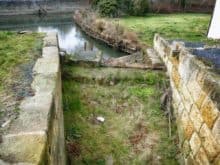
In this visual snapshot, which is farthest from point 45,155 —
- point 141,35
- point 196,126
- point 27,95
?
point 141,35

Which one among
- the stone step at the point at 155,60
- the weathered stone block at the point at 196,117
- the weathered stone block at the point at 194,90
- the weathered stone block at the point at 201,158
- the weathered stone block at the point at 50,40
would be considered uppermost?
the weathered stone block at the point at 50,40

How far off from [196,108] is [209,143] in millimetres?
607

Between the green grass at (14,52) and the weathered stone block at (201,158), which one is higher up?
the green grass at (14,52)

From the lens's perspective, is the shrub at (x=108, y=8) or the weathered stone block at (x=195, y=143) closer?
the weathered stone block at (x=195, y=143)

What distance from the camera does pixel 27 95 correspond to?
2607mm

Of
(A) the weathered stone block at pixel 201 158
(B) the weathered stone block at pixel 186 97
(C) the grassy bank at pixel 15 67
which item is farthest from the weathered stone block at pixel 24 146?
(B) the weathered stone block at pixel 186 97

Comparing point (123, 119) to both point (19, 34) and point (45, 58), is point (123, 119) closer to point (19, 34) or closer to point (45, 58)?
point (45, 58)

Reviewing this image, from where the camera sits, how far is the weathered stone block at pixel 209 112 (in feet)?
9.09

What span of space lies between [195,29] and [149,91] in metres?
10.5

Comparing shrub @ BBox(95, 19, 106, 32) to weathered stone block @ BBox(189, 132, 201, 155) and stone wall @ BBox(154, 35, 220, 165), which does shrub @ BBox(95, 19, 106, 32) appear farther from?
weathered stone block @ BBox(189, 132, 201, 155)

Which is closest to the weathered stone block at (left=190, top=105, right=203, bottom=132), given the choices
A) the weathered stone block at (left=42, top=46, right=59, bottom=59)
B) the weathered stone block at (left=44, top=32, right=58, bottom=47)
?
the weathered stone block at (left=42, top=46, right=59, bottom=59)

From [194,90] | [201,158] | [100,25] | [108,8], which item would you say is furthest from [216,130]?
[108,8]

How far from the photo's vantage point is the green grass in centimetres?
315

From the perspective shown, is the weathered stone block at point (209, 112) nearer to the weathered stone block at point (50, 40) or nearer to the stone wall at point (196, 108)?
the stone wall at point (196, 108)
